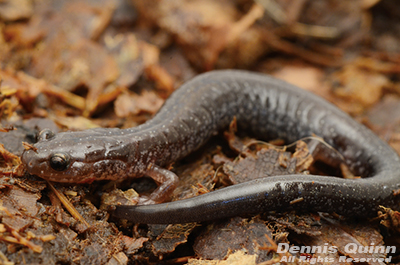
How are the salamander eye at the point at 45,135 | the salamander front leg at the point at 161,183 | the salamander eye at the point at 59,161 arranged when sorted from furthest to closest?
the salamander front leg at the point at 161,183
the salamander eye at the point at 45,135
the salamander eye at the point at 59,161

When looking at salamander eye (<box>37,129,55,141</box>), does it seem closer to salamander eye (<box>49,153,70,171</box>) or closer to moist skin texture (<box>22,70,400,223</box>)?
moist skin texture (<box>22,70,400,223</box>)

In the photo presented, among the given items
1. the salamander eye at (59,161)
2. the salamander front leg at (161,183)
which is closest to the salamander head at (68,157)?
the salamander eye at (59,161)

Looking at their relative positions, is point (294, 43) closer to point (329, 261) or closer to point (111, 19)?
point (111, 19)

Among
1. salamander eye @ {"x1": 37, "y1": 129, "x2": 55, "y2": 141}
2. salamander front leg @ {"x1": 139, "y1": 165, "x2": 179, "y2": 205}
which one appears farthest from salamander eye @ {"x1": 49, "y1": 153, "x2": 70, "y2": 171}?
salamander front leg @ {"x1": 139, "y1": 165, "x2": 179, "y2": 205}

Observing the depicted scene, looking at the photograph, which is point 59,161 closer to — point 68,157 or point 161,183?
point 68,157

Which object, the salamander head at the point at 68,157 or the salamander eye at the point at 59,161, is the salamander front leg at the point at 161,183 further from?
the salamander eye at the point at 59,161

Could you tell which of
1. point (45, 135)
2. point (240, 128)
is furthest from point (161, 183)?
point (240, 128)
